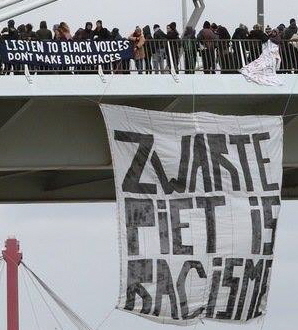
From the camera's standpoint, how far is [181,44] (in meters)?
51.0

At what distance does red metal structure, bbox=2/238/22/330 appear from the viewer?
48281 mm

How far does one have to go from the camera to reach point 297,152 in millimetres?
52625

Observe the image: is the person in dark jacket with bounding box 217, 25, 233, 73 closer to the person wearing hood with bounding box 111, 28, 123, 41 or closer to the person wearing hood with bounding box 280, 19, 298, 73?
the person wearing hood with bounding box 280, 19, 298, 73

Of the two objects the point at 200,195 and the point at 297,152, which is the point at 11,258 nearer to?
the point at 200,195

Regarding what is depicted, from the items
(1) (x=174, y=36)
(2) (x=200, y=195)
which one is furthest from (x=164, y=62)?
(2) (x=200, y=195)

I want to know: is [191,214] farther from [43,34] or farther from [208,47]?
[43,34]

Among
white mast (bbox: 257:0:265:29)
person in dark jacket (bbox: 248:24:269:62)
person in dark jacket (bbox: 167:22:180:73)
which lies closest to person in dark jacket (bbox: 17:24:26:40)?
person in dark jacket (bbox: 167:22:180:73)

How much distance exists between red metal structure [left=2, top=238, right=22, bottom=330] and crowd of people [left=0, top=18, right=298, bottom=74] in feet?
16.5

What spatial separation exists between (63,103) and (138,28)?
8.84ft

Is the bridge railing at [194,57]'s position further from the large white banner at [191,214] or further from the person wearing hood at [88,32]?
the large white banner at [191,214]

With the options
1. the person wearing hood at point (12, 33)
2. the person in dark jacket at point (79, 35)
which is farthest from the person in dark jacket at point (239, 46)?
the person wearing hood at point (12, 33)

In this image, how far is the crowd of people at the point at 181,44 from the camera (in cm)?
5066

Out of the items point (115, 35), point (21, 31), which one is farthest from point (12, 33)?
point (115, 35)

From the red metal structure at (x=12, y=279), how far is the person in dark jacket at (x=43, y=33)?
5.05 meters
